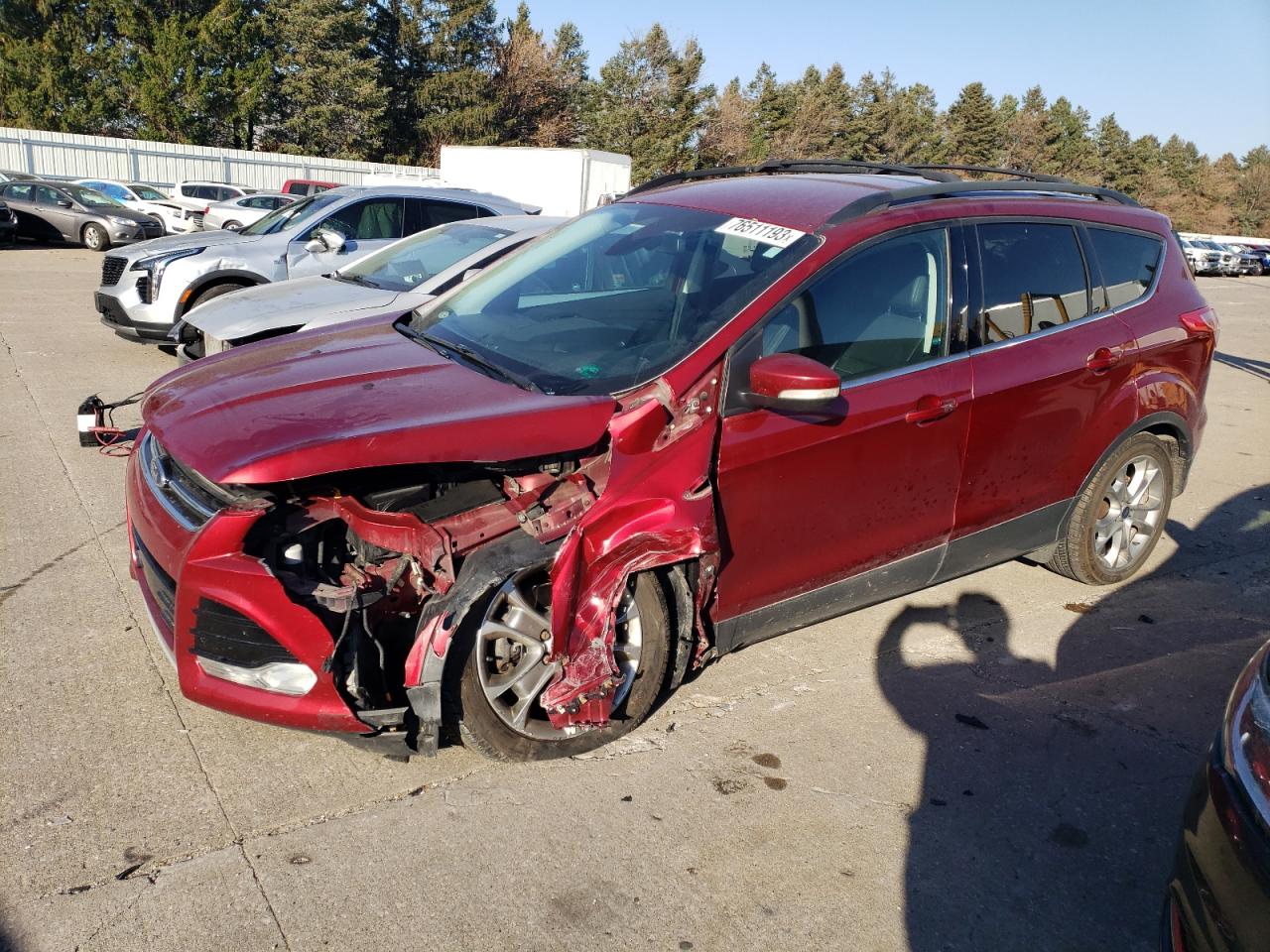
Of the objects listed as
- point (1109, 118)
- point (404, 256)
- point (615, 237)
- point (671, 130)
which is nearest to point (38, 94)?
point (671, 130)

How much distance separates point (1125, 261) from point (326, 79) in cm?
4955

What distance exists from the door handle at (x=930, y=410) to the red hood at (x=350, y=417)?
49.0 inches

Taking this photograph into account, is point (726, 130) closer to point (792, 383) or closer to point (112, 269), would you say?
point (112, 269)

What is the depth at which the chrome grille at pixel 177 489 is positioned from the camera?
3.16m

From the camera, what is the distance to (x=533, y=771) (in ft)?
10.7

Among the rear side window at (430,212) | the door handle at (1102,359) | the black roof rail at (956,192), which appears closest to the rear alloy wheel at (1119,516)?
the door handle at (1102,359)

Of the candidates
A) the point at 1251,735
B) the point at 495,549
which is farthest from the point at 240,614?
the point at 1251,735

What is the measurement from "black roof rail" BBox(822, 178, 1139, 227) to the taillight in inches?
Result: 24.6

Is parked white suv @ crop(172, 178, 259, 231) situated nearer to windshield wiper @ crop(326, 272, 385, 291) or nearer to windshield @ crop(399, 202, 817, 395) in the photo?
windshield wiper @ crop(326, 272, 385, 291)

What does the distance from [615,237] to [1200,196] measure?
78546mm

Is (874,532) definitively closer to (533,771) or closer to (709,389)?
(709,389)

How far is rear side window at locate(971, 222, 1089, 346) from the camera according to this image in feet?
13.5

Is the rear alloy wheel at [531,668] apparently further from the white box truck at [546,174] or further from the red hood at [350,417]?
the white box truck at [546,174]

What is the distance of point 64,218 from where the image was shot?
21.8 metres
